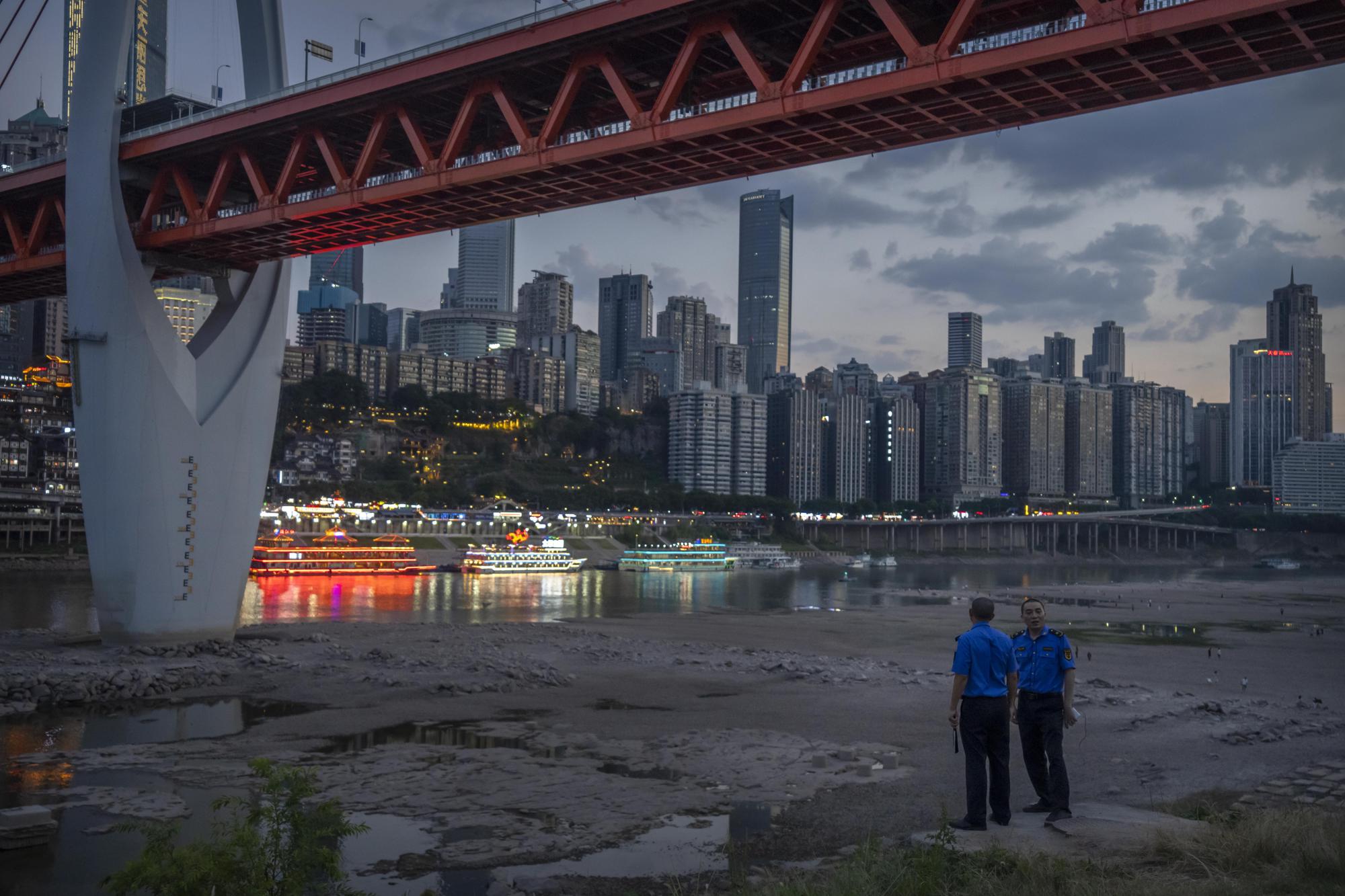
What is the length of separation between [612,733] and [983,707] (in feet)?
38.8

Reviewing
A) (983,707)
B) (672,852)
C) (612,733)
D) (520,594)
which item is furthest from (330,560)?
(983,707)

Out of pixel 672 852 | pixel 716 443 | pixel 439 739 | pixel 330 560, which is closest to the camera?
pixel 672 852

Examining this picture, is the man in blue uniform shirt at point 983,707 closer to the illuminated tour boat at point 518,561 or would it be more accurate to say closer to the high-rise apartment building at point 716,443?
the illuminated tour boat at point 518,561

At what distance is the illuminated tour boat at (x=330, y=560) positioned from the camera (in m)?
79.6

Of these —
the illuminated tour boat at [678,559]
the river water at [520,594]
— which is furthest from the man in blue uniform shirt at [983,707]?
the illuminated tour boat at [678,559]

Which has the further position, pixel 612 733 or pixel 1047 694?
pixel 612 733

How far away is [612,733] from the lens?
65.5ft

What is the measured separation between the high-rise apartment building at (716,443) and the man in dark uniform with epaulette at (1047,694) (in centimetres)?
16984

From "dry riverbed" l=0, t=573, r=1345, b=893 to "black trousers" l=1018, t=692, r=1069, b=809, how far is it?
3.27 metres

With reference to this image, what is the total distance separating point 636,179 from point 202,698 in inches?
563

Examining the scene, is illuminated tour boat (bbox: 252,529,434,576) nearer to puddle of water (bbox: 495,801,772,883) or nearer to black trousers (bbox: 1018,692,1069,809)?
puddle of water (bbox: 495,801,772,883)

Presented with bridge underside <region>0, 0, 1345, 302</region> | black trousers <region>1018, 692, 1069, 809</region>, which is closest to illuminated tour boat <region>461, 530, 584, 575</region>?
bridge underside <region>0, 0, 1345, 302</region>

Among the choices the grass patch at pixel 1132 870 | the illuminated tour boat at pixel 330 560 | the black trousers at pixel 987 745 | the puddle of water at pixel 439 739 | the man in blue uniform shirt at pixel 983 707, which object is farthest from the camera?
the illuminated tour boat at pixel 330 560

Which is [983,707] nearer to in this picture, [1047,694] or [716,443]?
[1047,694]
